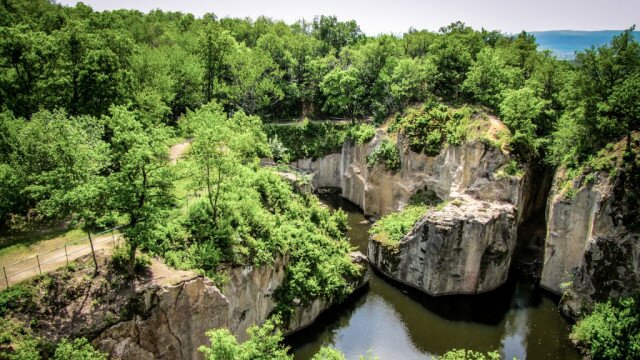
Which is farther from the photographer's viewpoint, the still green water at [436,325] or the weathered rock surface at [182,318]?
the still green water at [436,325]

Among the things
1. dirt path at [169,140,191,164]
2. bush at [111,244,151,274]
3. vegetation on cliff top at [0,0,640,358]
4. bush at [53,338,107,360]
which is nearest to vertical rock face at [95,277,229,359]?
bush at [53,338,107,360]

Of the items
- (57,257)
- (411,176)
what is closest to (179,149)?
(57,257)

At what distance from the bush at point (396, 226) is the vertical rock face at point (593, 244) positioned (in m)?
10.6

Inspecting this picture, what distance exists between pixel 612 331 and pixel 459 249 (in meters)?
10.6

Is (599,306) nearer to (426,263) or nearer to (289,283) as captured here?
(426,263)

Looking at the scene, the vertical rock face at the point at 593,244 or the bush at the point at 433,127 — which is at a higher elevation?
the bush at the point at 433,127

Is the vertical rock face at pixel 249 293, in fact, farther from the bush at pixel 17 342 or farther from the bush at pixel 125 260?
the bush at pixel 17 342

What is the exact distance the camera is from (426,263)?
34656mm

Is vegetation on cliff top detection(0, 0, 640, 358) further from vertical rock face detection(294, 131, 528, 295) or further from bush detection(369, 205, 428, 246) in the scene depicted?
Result: vertical rock face detection(294, 131, 528, 295)

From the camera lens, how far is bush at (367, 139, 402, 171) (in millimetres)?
45656

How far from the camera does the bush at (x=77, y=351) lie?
712 inches

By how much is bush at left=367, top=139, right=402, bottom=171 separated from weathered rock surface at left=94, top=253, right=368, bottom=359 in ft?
72.5

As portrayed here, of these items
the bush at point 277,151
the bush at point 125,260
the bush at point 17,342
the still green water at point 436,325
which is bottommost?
the still green water at point 436,325

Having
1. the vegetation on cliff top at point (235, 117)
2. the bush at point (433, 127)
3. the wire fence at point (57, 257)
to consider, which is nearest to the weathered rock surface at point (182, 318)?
the vegetation on cliff top at point (235, 117)
